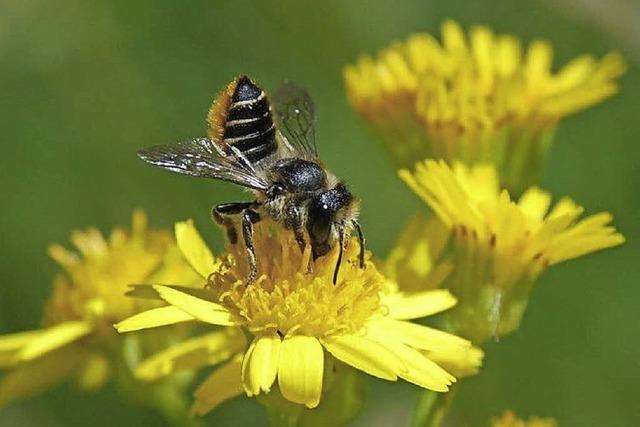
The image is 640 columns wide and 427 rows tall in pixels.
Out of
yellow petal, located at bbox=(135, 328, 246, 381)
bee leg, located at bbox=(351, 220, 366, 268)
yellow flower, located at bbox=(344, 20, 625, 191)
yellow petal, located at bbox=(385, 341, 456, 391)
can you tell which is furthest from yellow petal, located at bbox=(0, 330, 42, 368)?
yellow flower, located at bbox=(344, 20, 625, 191)

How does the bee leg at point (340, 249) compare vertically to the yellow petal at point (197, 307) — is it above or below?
above

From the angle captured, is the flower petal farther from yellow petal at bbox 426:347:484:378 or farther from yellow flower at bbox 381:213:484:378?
yellow flower at bbox 381:213:484:378

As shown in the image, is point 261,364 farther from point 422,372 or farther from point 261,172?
point 261,172

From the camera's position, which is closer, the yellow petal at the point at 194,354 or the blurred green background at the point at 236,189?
the yellow petal at the point at 194,354

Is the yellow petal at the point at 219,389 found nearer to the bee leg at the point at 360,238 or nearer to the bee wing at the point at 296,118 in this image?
the bee leg at the point at 360,238

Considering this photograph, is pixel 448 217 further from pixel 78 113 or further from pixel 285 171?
pixel 78 113

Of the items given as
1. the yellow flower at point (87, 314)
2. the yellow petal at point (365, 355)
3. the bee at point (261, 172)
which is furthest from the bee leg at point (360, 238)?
the yellow flower at point (87, 314)

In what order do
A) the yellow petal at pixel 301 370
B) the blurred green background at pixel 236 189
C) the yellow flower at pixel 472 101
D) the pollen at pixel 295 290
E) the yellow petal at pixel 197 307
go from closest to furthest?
the yellow petal at pixel 301 370, the yellow petal at pixel 197 307, the pollen at pixel 295 290, the yellow flower at pixel 472 101, the blurred green background at pixel 236 189

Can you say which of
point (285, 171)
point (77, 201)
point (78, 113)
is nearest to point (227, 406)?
point (77, 201)

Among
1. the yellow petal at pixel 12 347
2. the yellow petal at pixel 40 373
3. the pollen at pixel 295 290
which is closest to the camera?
the pollen at pixel 295 290
